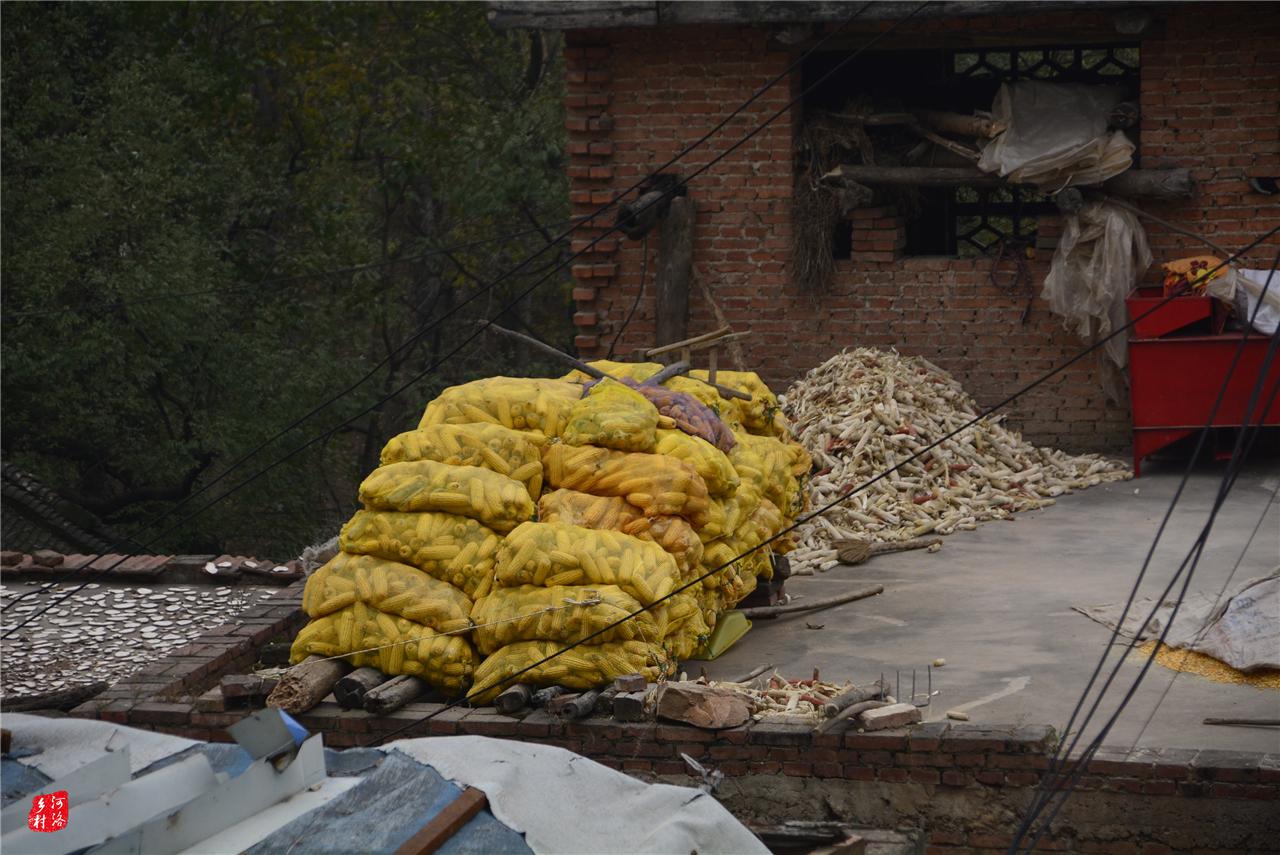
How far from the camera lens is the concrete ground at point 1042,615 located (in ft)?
25.6

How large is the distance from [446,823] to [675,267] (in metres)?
9.72

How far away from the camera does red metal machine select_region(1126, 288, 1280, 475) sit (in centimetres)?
1214

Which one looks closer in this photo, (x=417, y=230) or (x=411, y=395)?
(x=411, y=395)

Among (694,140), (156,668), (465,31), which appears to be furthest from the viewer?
(465,31)

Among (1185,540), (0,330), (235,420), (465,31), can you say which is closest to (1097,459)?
(1185,540)

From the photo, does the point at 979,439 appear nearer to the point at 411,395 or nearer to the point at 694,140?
the point at 694,140

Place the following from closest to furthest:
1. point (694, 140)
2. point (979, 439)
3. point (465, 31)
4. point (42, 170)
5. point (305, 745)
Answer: point (305, 745) < point (979, 439) < point (694, 140) < point (42, 170) < point (465, 31)

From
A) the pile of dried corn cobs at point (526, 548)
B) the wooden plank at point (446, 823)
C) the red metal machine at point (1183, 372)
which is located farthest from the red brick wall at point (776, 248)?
the wooden plank at point (446, 823)

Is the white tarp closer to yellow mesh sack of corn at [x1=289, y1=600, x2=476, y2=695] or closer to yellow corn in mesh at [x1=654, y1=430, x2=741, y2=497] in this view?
yellow mesh sack of corn at [x1=289, y1=600, x2=476, y2=695]

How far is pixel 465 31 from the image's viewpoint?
74.5 feet

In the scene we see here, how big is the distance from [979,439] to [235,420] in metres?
8.32

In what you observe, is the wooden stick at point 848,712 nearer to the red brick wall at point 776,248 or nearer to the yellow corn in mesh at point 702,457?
the yellow corn in mesh at point 702,457

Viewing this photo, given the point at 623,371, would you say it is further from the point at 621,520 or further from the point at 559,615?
the point at 559,615

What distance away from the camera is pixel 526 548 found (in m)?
7.71
